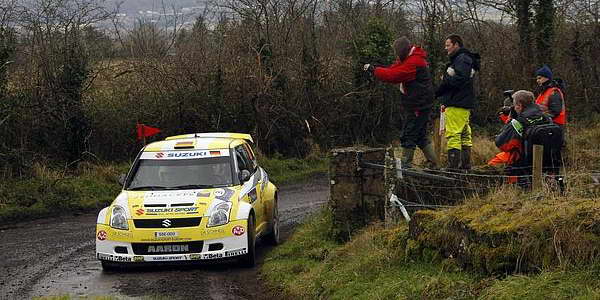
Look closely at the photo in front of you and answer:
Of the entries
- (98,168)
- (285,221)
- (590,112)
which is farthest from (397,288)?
(590,112)

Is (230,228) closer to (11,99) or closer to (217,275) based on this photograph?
(217,275)

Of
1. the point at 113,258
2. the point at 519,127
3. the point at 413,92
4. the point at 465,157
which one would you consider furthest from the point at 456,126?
the point at 113,258

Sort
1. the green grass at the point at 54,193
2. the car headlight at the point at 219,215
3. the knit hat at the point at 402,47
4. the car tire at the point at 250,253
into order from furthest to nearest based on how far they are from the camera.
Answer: the green grass at the point at 54,193
the knit hat at the point at 402,47
the car tire at the point at 250,253
the car headlight at the point at 219,215

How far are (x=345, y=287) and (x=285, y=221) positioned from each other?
7.63 metres

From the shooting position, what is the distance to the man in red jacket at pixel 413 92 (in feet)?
41.9

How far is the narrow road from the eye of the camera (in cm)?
1061

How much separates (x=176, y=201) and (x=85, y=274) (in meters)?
1.62

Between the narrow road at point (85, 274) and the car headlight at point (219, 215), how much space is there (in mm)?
682

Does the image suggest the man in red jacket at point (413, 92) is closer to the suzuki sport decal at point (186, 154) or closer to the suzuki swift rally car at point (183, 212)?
the suzuki swift rally car at point (183, 212)

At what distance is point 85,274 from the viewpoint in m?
12.0

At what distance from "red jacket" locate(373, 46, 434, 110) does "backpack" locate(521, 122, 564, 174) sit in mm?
2491

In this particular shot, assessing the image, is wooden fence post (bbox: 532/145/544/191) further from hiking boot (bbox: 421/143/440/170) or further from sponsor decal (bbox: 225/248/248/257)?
sponsor decal (bbox: 225/248/248/257)

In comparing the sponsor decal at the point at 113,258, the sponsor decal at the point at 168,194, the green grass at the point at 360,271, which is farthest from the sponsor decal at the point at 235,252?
the sponsor decal at the point at 113,258

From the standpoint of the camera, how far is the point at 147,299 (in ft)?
32.7
